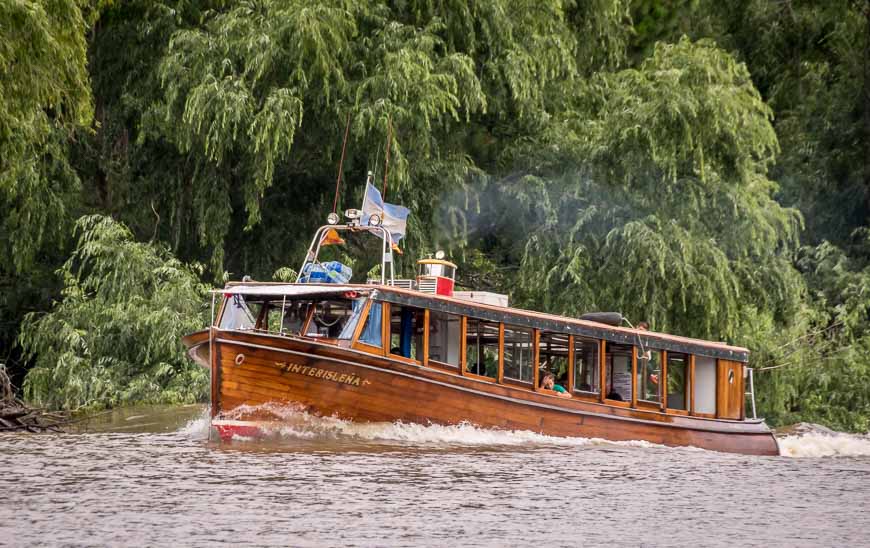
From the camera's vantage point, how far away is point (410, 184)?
2561 cm

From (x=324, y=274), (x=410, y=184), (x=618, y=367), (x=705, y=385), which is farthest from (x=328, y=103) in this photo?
(x=705, y=385)

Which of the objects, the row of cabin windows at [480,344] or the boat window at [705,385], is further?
the boat window at [705,385]

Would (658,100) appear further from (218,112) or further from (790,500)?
(790,500)

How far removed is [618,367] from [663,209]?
18.6ft

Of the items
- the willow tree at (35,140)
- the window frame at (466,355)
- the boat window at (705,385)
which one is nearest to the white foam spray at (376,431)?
the window frame at (466,355)

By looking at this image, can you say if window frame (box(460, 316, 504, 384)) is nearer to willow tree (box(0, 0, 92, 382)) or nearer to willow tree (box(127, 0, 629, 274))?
willow tree (box(127, 0, 629, 274))

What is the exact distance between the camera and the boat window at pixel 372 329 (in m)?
18.3

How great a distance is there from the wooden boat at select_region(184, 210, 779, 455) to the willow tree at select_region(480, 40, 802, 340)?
366 cm

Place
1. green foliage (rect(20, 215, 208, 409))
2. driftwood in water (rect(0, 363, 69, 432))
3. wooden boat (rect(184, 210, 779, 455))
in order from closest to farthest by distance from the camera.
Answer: wooden boat (rect(184, 210, 779, 455))
driftwood in water (rect(0, 363, 69, 432))
green foliage (rect(20, 215, 208, 409))

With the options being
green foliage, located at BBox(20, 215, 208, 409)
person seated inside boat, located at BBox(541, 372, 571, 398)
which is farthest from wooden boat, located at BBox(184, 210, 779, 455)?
green foliage, located at BBox(20, 215, 208, 409)

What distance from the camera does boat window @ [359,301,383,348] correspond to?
18.3m

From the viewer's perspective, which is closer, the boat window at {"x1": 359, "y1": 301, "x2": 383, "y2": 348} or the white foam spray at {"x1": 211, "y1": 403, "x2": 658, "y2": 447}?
the white foam spray at {"x1": 211, "y1": 403, "x2": 658, "y2": 447}

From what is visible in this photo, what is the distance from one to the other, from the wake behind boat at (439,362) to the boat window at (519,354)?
22 mm

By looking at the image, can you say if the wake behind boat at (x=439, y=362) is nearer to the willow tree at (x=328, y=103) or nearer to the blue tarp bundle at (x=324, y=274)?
the blue tarp bundle at (x=324, y=274)
